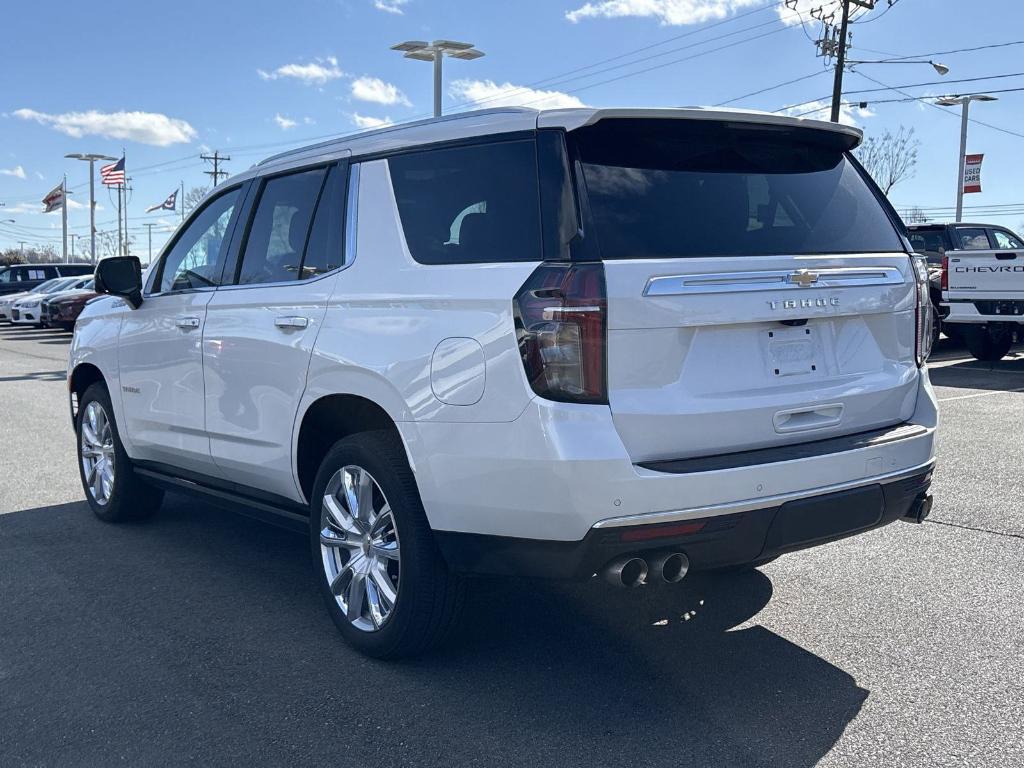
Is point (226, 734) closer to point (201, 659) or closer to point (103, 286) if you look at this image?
point (201, 659)

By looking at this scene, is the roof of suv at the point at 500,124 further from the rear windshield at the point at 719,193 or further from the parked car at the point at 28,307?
the parked car at the point at 28,307

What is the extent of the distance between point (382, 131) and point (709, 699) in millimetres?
2501

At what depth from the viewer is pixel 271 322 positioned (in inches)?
171

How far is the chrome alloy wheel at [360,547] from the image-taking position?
3.83 metres

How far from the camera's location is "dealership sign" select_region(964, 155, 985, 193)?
36375 millimetres

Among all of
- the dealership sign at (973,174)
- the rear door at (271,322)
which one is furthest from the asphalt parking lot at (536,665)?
the dealership sign at (973,174)

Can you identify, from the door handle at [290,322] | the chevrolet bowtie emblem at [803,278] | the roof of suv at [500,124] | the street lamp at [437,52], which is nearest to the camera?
the roof of suv at [500,124]

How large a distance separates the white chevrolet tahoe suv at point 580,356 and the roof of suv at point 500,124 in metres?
0.01

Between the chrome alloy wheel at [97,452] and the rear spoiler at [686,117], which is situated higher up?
the rear spoiler at [686,117]

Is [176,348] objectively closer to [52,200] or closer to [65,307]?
[65,307]

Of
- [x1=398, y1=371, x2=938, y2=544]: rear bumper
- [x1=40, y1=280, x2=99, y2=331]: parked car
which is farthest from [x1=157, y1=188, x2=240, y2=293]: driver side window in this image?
[x1=40, y1=280, x2=99, y2=331]: parked car

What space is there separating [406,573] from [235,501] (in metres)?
1.50

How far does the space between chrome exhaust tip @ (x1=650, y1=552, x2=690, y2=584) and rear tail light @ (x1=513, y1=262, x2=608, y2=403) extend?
539 mm

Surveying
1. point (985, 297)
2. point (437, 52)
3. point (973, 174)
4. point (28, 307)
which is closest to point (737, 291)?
point (985, 297)
